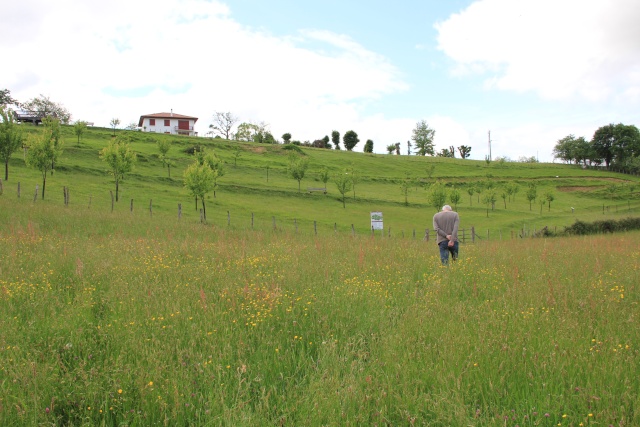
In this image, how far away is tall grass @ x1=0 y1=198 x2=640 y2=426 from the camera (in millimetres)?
3682

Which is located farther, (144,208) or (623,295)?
(144,208)

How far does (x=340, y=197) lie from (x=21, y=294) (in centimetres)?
4883

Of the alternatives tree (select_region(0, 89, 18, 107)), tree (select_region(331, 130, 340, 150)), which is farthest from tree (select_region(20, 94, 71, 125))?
tree (select_region(331, 130, 340, 150))

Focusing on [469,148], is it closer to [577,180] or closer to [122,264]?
[577,180]

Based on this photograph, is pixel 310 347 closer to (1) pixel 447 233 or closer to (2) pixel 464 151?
(1) pixel 447 233

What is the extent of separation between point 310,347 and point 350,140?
126023 millimetres

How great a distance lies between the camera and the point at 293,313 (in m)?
5.66

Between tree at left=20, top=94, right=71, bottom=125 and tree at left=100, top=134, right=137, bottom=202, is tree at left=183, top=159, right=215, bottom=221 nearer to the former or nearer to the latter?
tree at left=100, top=134, right=137, bottom=202

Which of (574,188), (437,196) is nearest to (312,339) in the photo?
(437,196)

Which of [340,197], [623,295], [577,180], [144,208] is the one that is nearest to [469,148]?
[577,180]

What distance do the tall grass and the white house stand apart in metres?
117

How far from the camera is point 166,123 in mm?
118062

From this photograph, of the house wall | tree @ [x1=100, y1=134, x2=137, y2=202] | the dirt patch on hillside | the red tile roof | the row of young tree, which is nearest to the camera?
tree @ [x1=100, y1=134, x2=137, y2=202]

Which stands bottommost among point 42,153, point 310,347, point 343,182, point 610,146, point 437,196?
point 310,347
